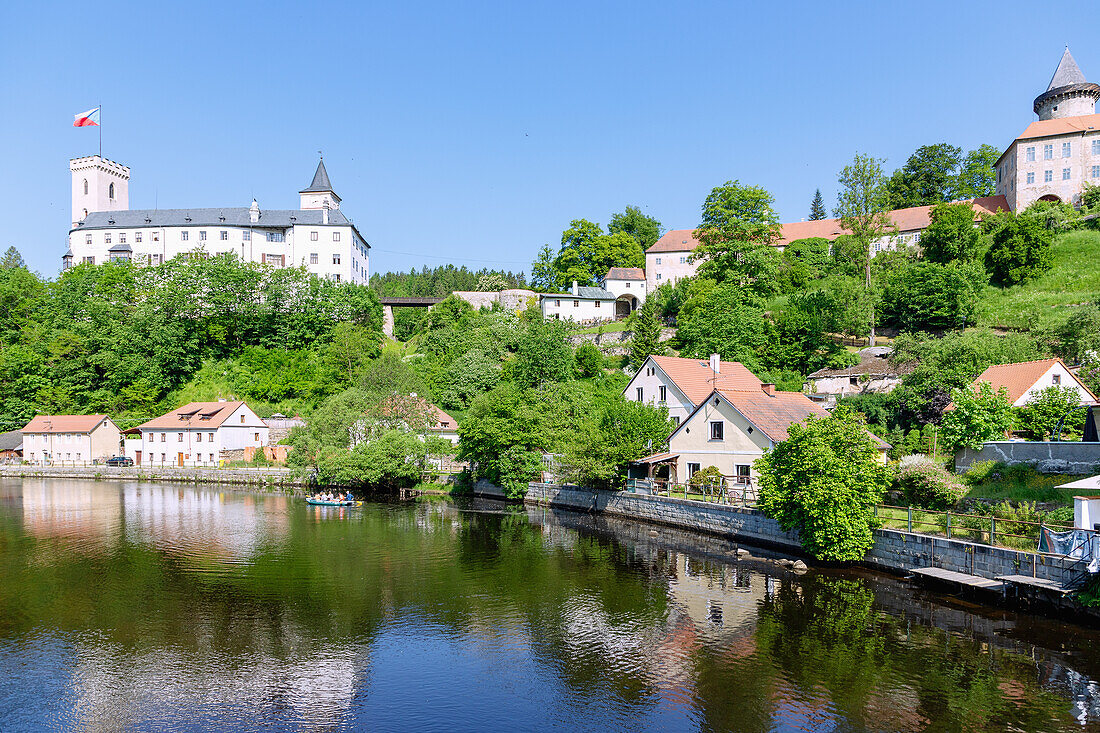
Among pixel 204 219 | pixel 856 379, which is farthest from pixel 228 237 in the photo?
pixel 856 379

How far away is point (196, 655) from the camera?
18094 mm

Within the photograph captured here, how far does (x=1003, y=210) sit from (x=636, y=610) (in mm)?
72706

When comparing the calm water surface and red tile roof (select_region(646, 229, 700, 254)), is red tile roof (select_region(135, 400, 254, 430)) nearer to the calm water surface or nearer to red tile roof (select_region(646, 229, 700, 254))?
the calm water surface

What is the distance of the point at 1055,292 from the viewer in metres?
61.0

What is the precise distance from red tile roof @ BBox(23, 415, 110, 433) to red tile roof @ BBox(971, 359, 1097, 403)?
7162 cm

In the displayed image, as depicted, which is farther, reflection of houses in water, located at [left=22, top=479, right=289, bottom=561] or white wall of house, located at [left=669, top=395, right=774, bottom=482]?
white wall of house, located at [left=669, top=395, right=774, bottom=482]

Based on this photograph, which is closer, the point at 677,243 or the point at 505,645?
the point at 505,645

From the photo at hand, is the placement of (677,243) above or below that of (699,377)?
above

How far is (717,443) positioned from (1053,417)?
49.2 ft

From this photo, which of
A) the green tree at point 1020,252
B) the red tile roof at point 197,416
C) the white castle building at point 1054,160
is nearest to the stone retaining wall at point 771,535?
the red tile roof at point 197,416

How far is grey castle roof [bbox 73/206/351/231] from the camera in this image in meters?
90.2

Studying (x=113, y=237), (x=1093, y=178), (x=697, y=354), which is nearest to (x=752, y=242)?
(x=697, y=354)

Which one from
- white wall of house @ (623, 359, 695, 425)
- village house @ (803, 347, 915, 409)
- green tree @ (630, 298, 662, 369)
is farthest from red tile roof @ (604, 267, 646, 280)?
white wall of house @ (623, 359, 695, 425)

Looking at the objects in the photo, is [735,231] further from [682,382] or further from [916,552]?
[916,552]
